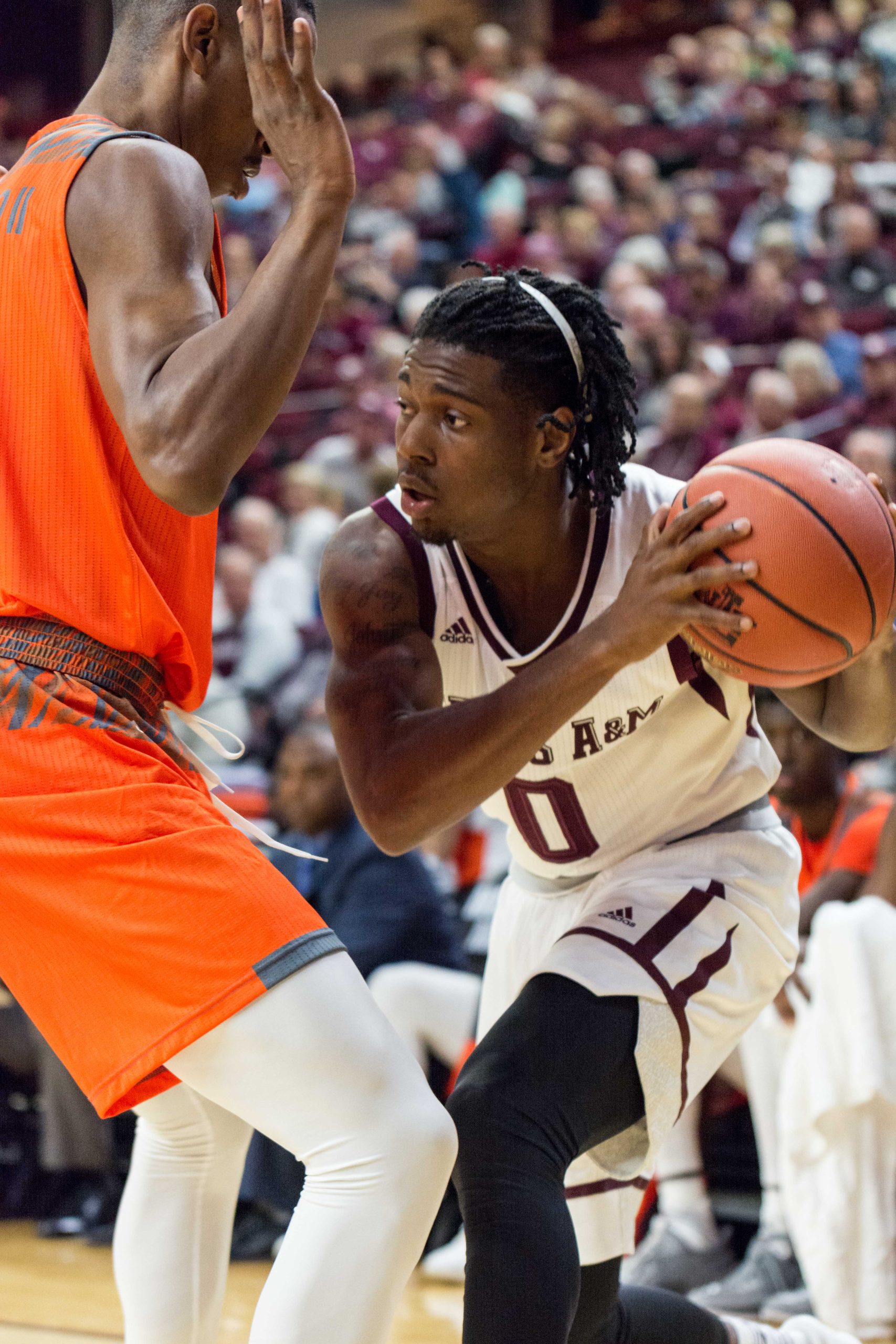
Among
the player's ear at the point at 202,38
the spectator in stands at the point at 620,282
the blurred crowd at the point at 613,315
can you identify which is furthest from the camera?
the spectator in stands at the point at 620,282

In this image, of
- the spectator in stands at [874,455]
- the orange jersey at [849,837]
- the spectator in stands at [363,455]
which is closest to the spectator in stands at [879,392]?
the spectator in stands at [874,455]

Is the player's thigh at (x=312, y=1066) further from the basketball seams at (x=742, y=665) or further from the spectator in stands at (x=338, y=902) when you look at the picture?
the spectator in stands at (x=338, y=902)

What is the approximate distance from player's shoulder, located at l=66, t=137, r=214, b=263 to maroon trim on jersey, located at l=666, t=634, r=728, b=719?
1033 millimetres

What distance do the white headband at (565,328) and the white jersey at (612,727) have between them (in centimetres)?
24

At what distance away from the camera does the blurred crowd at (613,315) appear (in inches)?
174

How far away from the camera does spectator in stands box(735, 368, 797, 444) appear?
26.0 feet

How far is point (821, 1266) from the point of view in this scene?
11.9 ft

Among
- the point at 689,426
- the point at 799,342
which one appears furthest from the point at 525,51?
the point at 689,426

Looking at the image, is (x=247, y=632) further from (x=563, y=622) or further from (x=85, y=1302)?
(x=563, y=622)

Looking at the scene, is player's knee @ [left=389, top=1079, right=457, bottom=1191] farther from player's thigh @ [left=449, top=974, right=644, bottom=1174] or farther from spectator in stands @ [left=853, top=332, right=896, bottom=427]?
spectator in stands @ [left=853, top=332, right=896, bottom=427]

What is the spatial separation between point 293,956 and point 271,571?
6571 mm

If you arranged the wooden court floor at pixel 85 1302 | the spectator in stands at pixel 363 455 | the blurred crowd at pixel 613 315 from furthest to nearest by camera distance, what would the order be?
the spectator in stands at pixel 363 455 < the blurred crowd at pixel 613 315 < the wooden court floor at pixel 85 1302

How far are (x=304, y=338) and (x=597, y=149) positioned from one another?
12.7m

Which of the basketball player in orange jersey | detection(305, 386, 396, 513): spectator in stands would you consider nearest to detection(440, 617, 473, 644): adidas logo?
the basketball player in orange jersey
